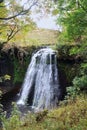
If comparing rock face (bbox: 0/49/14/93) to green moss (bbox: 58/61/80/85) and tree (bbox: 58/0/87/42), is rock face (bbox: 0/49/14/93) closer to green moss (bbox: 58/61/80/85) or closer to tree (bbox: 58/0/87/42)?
green moss (bbox: 58/61/80/85)

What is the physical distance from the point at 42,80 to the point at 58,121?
29.7ft

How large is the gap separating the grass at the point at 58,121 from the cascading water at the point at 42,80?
21.8ft

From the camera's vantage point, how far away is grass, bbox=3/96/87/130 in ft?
26.7

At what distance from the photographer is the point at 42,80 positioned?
17.7m

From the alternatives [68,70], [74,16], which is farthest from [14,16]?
[68,70]

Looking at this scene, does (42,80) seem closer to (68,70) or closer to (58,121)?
(68,70)

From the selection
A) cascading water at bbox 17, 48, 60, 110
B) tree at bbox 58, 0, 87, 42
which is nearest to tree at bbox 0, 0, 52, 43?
tree at bbox 58, 0, 87, 42

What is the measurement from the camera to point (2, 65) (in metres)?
19.1

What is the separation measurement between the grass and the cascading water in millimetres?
6655

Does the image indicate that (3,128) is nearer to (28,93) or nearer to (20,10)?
(20,10)

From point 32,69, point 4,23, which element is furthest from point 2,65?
point 4,23

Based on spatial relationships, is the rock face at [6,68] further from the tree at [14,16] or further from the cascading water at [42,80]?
the tree at [14,16]

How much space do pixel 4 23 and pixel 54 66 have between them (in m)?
7.67

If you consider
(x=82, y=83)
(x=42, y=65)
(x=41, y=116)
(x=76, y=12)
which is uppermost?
(x=76, y=12)
